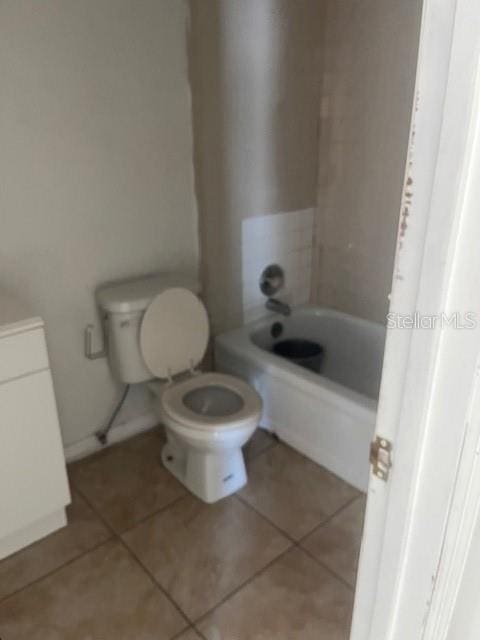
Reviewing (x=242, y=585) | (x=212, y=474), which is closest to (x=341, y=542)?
(x=242, y=585)

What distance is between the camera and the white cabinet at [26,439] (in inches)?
58.6

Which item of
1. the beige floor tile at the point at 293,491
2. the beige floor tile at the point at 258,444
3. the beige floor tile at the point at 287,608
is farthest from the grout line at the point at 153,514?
the beige floor tile at the point at 287,608

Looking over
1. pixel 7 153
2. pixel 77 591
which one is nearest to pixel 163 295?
pixel 7 153

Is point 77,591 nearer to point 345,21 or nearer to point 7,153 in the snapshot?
point 7,153

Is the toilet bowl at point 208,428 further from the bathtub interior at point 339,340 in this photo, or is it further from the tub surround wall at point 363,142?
the tub surround wall at point 363,142

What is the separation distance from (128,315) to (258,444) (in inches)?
32.8

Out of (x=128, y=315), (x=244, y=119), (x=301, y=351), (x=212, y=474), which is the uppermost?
(x=244, y=119)

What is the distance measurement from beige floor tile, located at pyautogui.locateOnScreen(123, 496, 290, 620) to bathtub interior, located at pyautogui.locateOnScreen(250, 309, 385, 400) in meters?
0.87

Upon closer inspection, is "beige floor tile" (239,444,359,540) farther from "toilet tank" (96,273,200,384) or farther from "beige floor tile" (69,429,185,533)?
"toilet tank" (96,273,200,384)

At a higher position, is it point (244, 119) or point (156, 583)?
point (244, 119)

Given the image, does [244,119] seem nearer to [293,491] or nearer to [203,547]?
[293,491]

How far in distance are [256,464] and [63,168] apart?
4.50 feet

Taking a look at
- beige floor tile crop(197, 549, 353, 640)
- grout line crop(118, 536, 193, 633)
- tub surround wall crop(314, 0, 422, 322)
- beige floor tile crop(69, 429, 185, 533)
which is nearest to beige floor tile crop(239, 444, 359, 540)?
beige floor tile crop(197, 549, 353, 640)

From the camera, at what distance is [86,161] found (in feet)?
6.08
